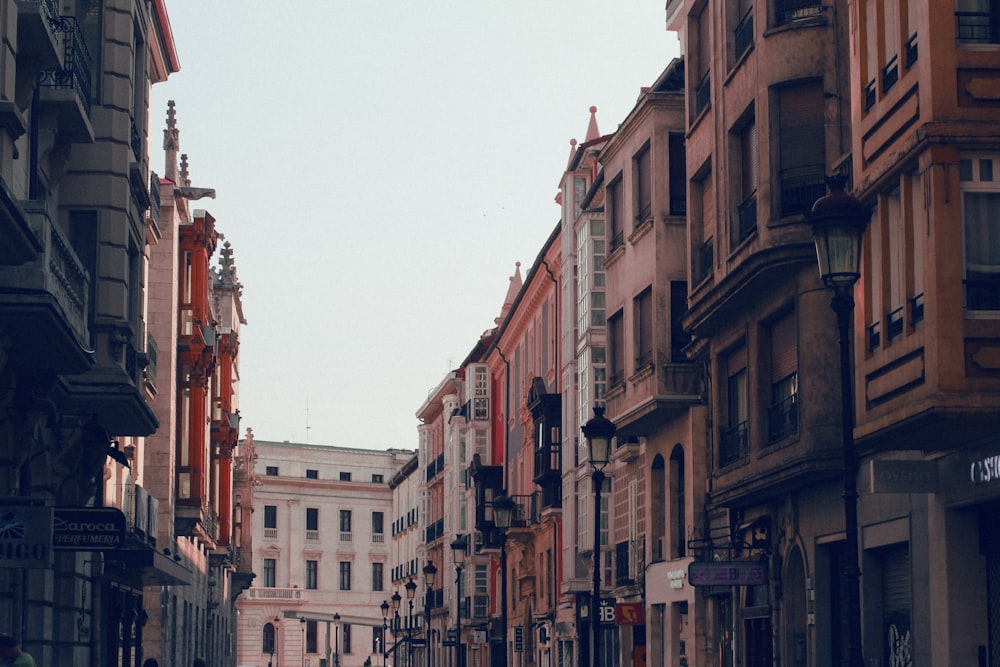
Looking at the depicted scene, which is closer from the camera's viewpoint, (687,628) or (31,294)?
(31,294)

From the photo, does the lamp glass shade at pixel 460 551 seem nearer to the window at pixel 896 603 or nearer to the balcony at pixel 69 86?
the balcony at pixel 69 86

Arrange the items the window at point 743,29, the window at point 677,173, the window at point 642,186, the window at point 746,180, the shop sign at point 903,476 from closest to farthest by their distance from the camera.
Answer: the shop sign at point 903,476 < the window at point 746,180 < the window at point 743,29 < the window at point 677,173 < the window at point 642,186

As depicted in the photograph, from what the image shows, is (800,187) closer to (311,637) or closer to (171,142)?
(171,142)

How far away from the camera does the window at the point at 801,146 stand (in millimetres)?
25953

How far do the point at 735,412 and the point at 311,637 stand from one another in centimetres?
9749

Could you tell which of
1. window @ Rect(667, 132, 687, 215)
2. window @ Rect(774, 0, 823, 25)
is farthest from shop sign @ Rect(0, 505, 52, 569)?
window @ Rect(667, 132, 687, 215)

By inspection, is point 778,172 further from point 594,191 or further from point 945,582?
point 594,191

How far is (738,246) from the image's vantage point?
2761cm

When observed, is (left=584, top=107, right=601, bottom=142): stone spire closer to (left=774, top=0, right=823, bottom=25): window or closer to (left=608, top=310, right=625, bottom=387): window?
(left=608, top=310, right=625, bottom=387): window

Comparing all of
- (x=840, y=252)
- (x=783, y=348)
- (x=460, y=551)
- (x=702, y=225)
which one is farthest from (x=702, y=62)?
(x=460, y=551)

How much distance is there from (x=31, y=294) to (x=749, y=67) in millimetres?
13173

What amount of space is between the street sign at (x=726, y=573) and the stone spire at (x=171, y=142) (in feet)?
96.4

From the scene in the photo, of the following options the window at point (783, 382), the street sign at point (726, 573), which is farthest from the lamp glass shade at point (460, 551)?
the street sign at point (726, 573)

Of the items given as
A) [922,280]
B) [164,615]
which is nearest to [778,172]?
[922,280]
